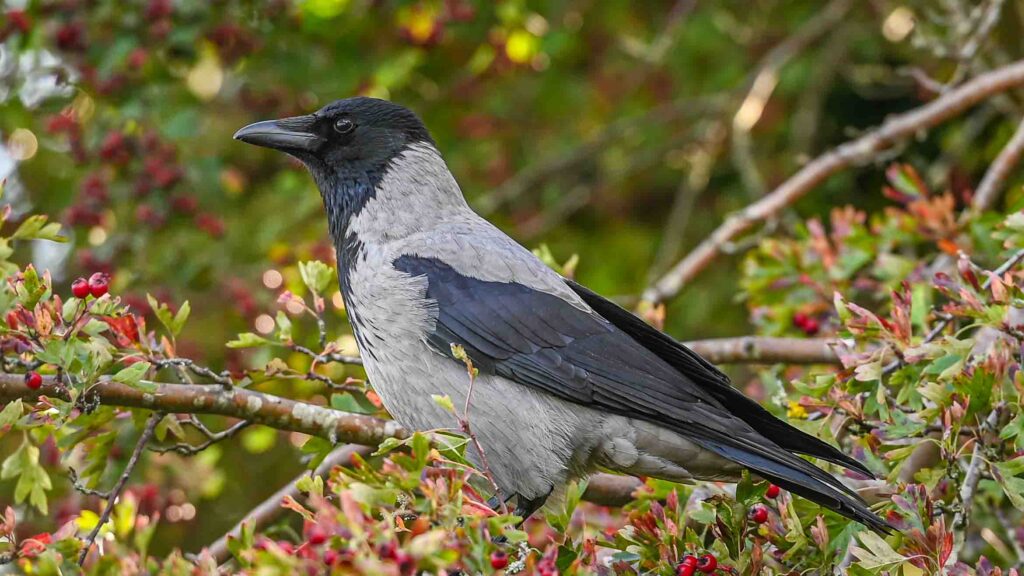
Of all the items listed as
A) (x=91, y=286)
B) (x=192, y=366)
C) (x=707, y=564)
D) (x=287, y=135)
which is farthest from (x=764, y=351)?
(x=91, y=286)

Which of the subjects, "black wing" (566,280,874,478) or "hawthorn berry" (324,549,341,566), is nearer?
"hawthorn berry" (324,549,341,566)

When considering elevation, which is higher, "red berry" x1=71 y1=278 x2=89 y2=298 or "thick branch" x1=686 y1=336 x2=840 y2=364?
"red berry" x1=71 y1=278 x2=89 y2=298

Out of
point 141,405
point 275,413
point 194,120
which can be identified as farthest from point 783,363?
point 194,120

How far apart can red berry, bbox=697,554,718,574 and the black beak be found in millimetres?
2460

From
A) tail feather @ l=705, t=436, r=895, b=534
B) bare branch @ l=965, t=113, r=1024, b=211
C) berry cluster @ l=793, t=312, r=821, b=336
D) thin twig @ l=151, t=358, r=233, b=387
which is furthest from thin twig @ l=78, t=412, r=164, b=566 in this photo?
bare branch @ l=965, t=113, r=1024, b=211

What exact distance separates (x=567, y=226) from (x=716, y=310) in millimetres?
1242

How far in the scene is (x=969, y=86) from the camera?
5238 mm

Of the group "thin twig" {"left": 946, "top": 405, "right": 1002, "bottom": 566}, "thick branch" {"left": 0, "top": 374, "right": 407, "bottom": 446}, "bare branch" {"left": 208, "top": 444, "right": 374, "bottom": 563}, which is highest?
"thin twig" {"left": 946, "top": 405, "right": 1002, "bottom": 566}

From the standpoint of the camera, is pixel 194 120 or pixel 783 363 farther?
pixel 194 120

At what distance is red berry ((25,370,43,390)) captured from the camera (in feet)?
10.3

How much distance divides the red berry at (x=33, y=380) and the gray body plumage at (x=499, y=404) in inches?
43.5

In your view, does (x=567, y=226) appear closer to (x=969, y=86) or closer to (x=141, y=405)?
(x=969, y=86)

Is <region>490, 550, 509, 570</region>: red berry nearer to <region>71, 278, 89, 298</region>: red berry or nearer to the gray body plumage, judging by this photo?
the gray body plumage

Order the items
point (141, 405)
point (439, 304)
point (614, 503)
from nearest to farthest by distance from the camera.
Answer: point (141, 405), point (439, 304), point (614, 503)
